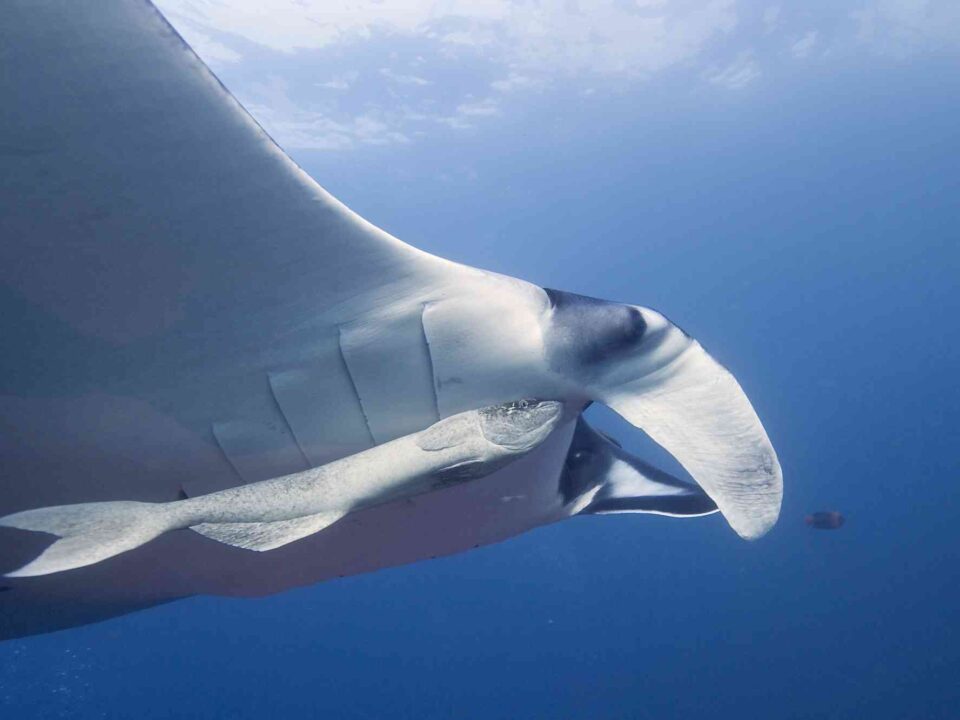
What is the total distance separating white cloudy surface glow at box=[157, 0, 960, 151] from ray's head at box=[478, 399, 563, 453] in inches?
596

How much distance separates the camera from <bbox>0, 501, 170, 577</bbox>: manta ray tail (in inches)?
46.3

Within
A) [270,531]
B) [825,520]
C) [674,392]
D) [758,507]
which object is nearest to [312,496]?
[270,531]

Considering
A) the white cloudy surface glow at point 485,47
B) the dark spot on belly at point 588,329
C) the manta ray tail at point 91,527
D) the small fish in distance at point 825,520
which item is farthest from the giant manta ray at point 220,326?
the white cloudy surface glow at point 485,47

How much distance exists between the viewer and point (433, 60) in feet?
59.1

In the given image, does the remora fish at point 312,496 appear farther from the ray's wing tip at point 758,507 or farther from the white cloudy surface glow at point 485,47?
the white cloudy surface glow at point 485,47

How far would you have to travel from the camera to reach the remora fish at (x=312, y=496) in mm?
1190

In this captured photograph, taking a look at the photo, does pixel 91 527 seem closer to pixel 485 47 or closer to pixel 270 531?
pixel 270 531

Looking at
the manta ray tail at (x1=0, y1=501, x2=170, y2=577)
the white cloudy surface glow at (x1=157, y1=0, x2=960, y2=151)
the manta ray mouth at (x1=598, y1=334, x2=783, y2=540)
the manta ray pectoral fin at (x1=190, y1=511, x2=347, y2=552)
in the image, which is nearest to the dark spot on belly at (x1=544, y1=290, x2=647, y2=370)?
the manta ray mouth at (x1=598, y1=334, x2=783, y2=540)

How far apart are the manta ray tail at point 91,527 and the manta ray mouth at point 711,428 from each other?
1007 mm

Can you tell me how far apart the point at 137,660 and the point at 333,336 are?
24301 millimetres

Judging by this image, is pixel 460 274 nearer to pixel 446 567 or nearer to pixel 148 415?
pixel 148 415

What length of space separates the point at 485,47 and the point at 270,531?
19.0 metres

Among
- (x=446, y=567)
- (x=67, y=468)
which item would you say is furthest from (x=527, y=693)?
(x=67, y=468)

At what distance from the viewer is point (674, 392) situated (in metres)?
1.28
